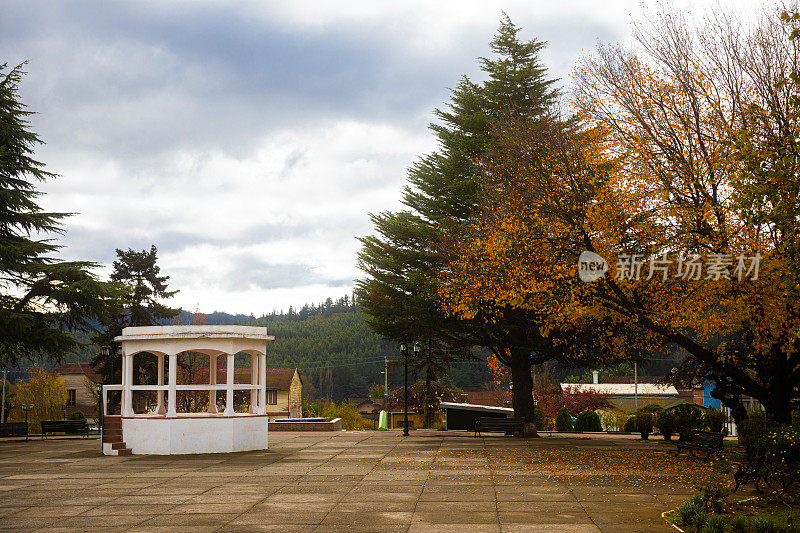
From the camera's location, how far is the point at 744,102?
59.8 feet

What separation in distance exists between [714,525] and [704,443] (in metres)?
9.63

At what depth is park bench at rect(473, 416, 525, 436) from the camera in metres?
26.5

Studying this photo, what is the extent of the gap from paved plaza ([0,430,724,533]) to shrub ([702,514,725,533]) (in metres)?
0.66

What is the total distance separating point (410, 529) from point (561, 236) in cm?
1212

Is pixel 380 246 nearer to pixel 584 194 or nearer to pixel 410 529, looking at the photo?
pixel 584 194

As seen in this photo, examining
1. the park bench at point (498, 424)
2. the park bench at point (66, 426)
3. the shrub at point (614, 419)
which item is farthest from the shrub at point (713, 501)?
the shrub at point (614, 419)

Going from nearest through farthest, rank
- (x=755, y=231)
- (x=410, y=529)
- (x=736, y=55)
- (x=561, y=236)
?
1. (x=410, y=529)
2. (x=755, y=231)
3. (x=736, y=55)
4. (x=561, y=236)

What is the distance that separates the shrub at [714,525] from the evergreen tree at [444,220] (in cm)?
1951

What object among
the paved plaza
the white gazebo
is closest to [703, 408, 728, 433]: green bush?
the paved plaza

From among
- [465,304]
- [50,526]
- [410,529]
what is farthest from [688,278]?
[50,526]

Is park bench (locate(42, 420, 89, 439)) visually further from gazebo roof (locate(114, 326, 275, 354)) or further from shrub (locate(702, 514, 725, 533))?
shrub (locate(702, 514, 725, 533))

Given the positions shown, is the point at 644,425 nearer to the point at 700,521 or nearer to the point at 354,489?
the point at 354,489

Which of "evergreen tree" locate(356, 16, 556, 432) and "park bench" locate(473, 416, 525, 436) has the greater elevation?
"evergreen tree" locate(356, 16, 556, 432)

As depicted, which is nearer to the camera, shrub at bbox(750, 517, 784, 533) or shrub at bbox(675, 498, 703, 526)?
→ shrub at bbox(750, 517, 784, 533)
